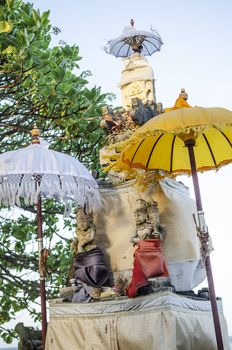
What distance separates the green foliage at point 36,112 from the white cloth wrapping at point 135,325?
3221 millimetres

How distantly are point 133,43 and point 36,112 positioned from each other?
1.94 metres

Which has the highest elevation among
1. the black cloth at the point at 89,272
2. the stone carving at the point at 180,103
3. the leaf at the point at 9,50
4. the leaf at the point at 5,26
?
the leaf at the point at 5,26

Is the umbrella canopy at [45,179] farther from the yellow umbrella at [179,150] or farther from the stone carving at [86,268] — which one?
the yellow umbrella at [179,150]

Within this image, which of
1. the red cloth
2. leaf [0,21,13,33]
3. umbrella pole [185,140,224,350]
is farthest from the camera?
leaf [0,21,13,33]

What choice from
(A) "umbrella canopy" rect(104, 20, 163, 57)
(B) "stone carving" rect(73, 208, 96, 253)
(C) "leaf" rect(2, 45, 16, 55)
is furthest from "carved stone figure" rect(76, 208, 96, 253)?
(A) "umbrella canopy" rect(104, 20, 163, 57)

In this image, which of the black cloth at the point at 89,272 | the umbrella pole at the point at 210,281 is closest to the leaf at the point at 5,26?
the umbrella pole at the point at 210,281

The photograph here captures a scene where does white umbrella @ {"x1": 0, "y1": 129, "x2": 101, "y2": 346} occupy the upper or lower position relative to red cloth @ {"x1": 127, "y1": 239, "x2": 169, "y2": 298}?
upper

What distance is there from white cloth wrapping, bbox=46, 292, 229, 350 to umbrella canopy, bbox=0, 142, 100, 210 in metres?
1.33

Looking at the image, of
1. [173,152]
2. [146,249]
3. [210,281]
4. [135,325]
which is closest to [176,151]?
[173,152]

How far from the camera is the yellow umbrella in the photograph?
201 inches

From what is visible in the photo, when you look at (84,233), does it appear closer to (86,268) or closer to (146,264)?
(86,268)

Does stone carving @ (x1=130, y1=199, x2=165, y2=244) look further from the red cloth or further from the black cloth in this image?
the black cloth

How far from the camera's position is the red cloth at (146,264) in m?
5.52

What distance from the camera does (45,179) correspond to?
6141mm
